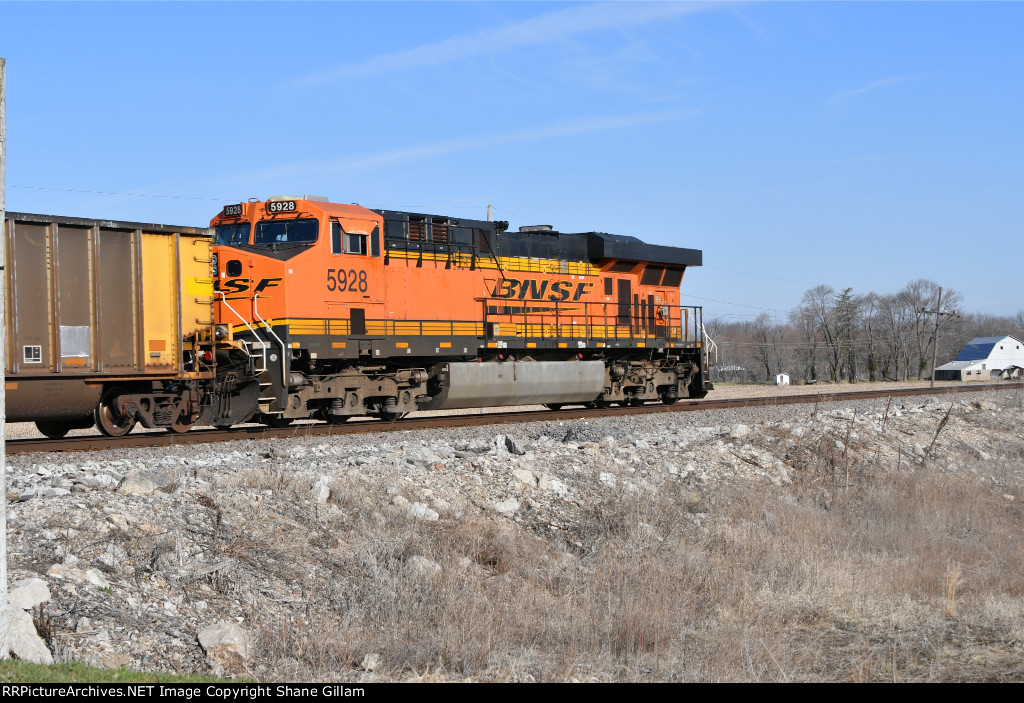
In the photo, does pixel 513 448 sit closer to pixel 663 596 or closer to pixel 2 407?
pixel 663 596

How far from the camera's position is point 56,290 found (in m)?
12.0

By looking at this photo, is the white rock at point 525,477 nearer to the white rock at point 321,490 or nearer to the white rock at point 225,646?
the white rock at point 321,490

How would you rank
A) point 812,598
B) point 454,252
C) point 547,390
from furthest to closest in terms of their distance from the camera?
1. point 547,390
2. point 454,252
3. point 812,598

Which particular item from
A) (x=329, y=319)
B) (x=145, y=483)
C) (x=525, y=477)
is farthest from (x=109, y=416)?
(x=525, y=477)

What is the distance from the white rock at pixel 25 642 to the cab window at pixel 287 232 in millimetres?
10511

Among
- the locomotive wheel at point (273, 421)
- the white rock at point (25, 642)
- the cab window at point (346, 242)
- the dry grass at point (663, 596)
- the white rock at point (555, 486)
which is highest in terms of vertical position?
the cab window at point (346, 242)

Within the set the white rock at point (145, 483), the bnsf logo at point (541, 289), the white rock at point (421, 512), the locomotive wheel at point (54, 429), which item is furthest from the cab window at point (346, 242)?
the white rock at point (421, 512)

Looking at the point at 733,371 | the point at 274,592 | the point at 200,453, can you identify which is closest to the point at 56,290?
the point at 200,453

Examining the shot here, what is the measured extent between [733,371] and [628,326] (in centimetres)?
7377

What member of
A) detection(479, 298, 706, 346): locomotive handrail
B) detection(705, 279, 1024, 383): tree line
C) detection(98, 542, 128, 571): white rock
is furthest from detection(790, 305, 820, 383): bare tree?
detection(98, 542, 128, 571): white rock

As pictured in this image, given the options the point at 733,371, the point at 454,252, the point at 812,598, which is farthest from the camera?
the point at 733,371

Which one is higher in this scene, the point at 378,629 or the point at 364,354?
the point at 364,354

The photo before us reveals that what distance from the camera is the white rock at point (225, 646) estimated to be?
6145mm

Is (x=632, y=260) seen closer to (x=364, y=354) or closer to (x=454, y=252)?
(x=454, y=252)
